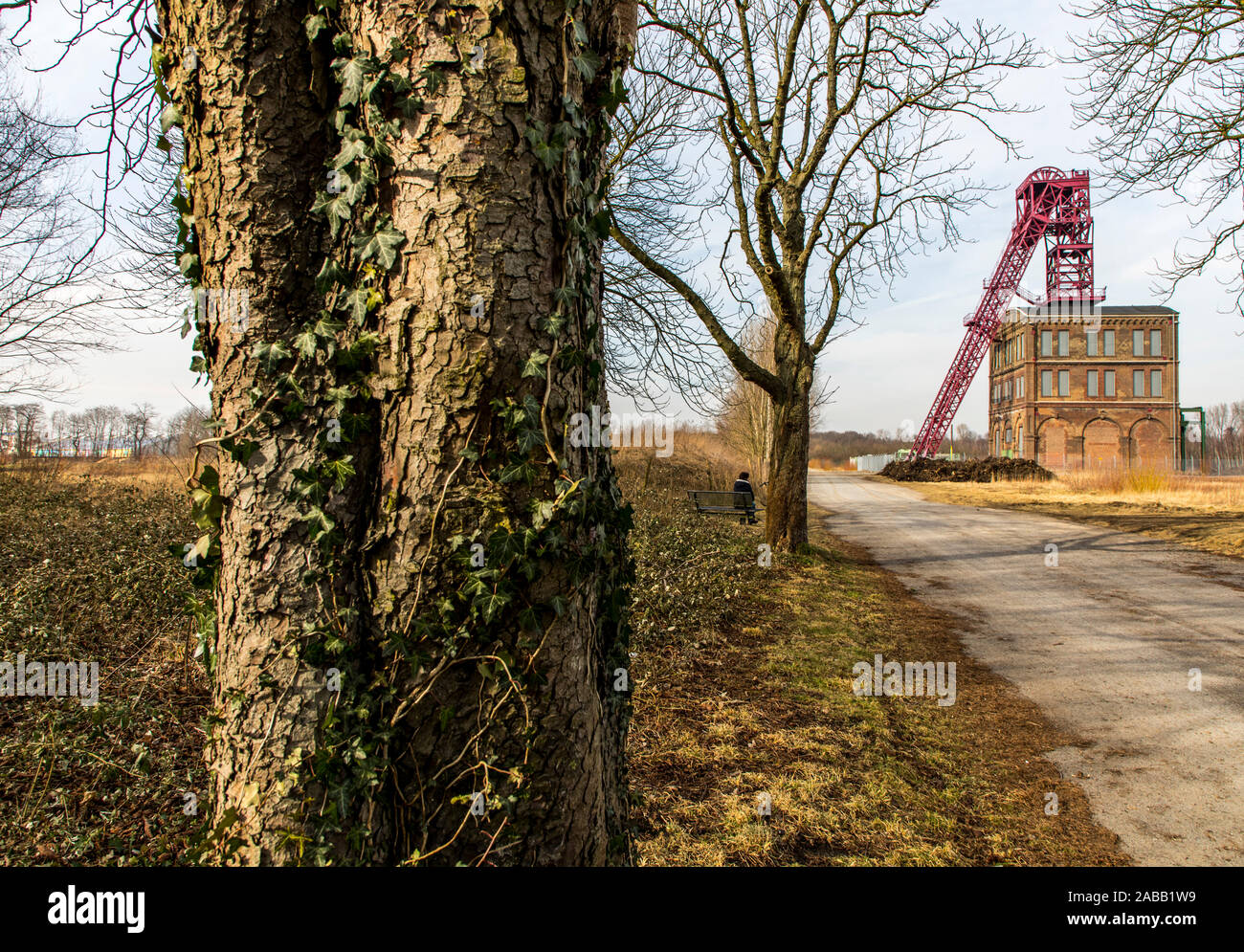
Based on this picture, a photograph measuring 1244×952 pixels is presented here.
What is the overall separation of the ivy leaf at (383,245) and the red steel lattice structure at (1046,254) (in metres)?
46.2

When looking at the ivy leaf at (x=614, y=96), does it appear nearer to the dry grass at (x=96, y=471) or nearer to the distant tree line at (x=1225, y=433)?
the dry grass at (x=96, y=471)

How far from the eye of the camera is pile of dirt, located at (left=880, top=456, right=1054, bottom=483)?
3655 cm

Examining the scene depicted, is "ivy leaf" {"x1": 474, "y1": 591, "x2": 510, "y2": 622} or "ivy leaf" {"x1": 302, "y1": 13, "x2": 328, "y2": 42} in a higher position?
"ivy leaf" {"x1": 302, "y1": 13, "x2": 328, "y2": 42}

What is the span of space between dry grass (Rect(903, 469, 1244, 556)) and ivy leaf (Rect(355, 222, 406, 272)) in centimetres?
1528

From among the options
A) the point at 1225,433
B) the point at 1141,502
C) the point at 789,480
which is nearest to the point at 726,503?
the point at 789,480

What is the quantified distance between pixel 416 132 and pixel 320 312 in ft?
1.64

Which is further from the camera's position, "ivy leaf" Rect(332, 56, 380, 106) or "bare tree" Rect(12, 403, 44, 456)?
"bare tree" Rect(12, 403, 44, 456)

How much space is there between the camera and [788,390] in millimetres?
11102
